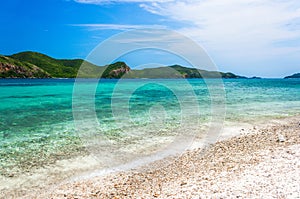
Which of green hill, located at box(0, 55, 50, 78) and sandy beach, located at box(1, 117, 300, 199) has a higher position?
green hill, located at box(0, 55, 50, 78)

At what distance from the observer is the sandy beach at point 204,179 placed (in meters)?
6.89

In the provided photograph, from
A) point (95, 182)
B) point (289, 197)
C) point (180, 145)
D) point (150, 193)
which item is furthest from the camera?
point (180, 145)

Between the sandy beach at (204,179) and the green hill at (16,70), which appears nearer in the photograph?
the sandy beach at (204,179)

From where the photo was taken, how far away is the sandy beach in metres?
6.89

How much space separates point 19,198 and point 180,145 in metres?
7.98

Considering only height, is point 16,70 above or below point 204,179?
above

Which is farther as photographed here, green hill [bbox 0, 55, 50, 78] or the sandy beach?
green hill [bbox 0, 55, 50, 78]

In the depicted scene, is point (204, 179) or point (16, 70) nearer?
point (204, 179)

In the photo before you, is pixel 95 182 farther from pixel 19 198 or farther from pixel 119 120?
pixel 119 120

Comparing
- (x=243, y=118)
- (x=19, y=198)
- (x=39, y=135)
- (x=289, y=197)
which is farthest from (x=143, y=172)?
(x=243, y=118)

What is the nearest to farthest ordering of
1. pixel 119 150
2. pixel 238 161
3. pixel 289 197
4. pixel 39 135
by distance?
pixel 289 197
pixel 238 161
pixel 119 150
pixel 39 135

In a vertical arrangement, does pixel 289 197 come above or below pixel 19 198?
above

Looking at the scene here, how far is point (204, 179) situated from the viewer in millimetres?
8062

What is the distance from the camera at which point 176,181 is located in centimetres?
838
